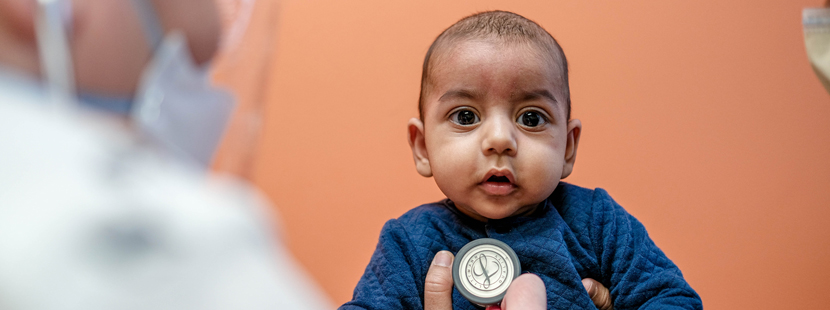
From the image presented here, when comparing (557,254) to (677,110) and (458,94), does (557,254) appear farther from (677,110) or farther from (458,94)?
(677,110)

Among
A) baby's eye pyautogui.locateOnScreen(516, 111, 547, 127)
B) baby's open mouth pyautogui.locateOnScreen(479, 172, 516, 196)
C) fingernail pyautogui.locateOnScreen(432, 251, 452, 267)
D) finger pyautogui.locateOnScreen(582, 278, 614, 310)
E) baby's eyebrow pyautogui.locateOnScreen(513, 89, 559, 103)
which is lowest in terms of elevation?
finger pyautogui.locateOnScreen(582, 278, 614, 310)

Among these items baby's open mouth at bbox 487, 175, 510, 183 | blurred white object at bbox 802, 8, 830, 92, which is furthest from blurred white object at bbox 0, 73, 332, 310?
blurred white object at bbox 802, 8, 830, 92

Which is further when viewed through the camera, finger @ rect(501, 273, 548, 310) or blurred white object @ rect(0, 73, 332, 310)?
finger @ rect(501, 273, 548, 310)

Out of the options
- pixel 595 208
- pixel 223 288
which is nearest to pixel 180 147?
pixel 223 288

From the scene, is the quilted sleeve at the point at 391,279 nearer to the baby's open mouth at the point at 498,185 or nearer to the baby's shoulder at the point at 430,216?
the baby's shoulder at the point at 430,216

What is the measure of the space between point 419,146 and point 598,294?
1.30ft

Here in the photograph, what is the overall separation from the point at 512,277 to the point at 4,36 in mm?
698

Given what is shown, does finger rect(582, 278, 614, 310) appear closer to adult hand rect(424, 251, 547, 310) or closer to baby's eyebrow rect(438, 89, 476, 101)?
adult hand rect(424, 251, 547, 310)

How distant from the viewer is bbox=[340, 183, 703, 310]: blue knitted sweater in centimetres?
91

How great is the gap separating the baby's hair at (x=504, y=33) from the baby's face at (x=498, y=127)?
0.02 meters

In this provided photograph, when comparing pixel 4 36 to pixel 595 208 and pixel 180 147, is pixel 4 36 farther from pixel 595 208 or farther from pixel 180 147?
pixel 595 208

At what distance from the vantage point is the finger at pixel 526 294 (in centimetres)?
80

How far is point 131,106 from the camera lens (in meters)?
0.56

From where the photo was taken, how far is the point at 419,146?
106 cm
